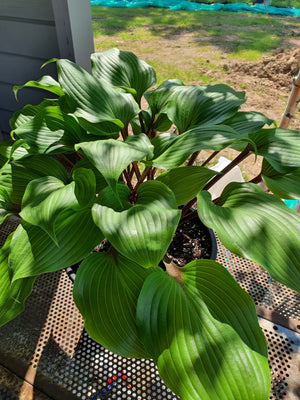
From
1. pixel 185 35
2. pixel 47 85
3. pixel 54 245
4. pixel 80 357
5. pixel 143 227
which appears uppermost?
pixel 47 85

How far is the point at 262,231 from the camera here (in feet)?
2.25

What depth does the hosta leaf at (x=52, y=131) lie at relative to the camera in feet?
3.10

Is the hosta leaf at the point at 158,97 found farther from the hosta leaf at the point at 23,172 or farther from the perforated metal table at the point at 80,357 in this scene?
the perforated metal table at the point at 80,357

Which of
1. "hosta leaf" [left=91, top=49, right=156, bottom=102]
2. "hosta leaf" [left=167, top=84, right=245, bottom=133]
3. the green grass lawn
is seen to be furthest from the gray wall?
the green grass lawn

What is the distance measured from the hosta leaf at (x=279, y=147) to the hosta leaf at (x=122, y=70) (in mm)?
489

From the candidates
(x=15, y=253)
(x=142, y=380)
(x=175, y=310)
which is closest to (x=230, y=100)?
(x=175, y=310)

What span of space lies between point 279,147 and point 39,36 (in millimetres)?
1249

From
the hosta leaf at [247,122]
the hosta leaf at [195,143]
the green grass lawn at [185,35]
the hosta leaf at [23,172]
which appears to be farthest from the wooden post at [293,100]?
the green grass lawn at [185,35]

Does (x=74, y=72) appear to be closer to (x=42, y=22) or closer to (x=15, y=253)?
(x=15, y=253)

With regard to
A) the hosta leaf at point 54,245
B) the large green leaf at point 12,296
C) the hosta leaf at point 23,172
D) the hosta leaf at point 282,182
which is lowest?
the large green leaf at point 12,296

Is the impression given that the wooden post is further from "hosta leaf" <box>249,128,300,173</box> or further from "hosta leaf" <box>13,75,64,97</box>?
"hosta leaf" <box>13,75,64,97</box>

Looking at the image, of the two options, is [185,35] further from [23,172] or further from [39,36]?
[23,172]

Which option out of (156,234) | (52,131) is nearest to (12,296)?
A: (156,234)

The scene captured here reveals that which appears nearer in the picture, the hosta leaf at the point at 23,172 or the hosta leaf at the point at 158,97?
the hosta leaf at the point at 23,172
